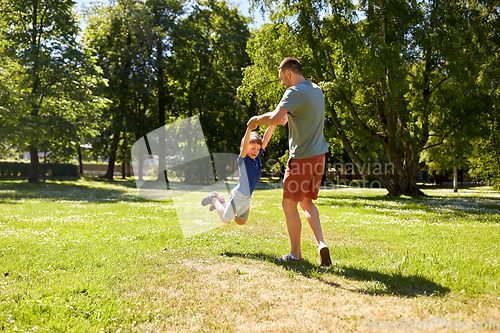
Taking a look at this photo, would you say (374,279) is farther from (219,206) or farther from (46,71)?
(46,71)

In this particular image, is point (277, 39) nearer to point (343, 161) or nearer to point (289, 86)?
point (289, 86)

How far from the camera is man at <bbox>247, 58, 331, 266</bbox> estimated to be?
4.86 m

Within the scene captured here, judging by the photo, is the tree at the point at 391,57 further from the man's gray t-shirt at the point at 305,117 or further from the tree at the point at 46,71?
the tree at the point at 46,71

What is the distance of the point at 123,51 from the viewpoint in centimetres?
3453

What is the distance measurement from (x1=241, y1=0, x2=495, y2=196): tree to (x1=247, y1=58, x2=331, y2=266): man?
1182cm

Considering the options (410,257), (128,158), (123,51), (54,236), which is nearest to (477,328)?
(410,257)

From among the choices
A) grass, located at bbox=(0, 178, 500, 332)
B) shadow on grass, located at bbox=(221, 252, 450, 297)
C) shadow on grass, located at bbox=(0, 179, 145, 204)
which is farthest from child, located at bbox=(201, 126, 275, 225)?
shadow on grass, located at bbox=(0, 179, 145, 204)

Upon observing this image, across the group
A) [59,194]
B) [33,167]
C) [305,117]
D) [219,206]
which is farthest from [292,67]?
[33,167]

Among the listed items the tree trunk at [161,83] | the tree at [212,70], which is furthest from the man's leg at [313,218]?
the tree at [212,70]

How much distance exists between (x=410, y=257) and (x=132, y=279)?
4065 millimetres

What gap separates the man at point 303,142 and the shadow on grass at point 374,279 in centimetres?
28

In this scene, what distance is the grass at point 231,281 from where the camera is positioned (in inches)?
128

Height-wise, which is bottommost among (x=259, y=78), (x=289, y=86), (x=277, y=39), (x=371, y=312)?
(x=371, y=312)

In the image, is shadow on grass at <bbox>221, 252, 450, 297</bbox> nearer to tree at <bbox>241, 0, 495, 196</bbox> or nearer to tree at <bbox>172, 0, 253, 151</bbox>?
tree at <bbox>241, 0, 495, 196</bbox>
